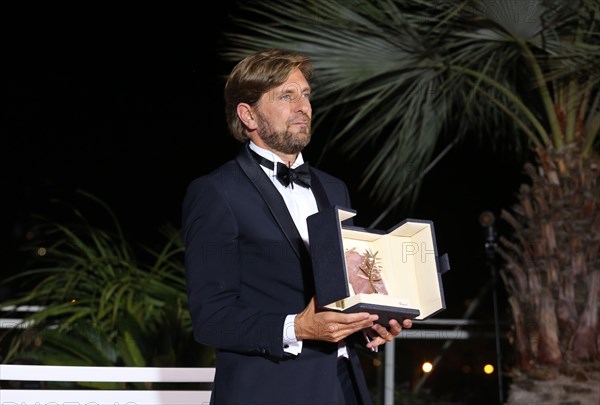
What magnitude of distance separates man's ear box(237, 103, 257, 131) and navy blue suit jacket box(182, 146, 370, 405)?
0.16 meters

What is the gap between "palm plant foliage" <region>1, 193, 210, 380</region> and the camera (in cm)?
414

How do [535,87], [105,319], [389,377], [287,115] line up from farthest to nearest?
[105,319], [389,377], [535,87], [287,115]

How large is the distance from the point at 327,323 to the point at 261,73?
68 centimetres

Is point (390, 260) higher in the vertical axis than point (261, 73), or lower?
lower

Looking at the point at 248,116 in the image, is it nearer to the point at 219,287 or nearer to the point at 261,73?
the point at 261,73

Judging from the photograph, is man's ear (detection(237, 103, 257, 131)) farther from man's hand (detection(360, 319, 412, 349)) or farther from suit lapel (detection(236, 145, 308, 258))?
man's hand (detection(360, 319, 412, 349))

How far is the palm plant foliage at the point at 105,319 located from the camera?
4145 mm

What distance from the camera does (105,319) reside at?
182 inches

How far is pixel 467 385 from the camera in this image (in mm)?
5336

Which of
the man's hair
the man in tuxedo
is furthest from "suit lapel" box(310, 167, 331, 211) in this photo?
the man's hair

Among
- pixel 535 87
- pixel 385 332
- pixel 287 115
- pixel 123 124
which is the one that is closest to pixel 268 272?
pixel 385 332

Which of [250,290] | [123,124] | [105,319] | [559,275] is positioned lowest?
[105,319]

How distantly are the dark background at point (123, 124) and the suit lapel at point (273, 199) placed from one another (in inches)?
150

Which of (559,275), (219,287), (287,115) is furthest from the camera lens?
(559,275)
